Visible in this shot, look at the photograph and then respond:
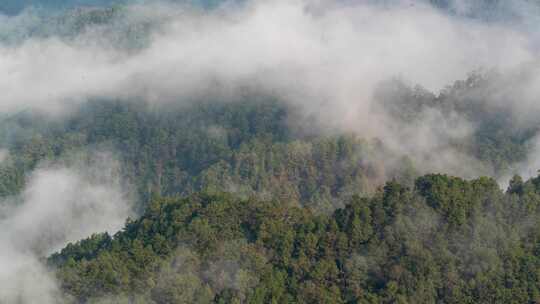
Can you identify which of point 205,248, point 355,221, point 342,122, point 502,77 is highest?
point 502,77

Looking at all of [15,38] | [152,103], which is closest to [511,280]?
[152,103]

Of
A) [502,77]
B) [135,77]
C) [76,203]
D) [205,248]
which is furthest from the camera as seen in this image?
[135,77]

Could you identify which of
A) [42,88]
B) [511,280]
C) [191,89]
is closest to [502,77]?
[191,89]

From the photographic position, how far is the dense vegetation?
2328 inches

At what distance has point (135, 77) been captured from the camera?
166 metres

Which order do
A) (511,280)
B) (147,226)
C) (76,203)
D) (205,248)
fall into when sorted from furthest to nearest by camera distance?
(76,203), (147,226), (205,248), (511,280)

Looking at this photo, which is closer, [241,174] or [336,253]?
[336,253]

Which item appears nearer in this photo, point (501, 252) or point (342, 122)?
point (501, 252)

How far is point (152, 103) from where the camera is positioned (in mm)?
149250

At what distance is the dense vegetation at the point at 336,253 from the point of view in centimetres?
5912

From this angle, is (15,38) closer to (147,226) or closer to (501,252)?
(147,226)

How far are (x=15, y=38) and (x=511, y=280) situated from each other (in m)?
159

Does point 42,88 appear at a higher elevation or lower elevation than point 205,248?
higher

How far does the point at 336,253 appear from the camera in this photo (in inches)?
2472
